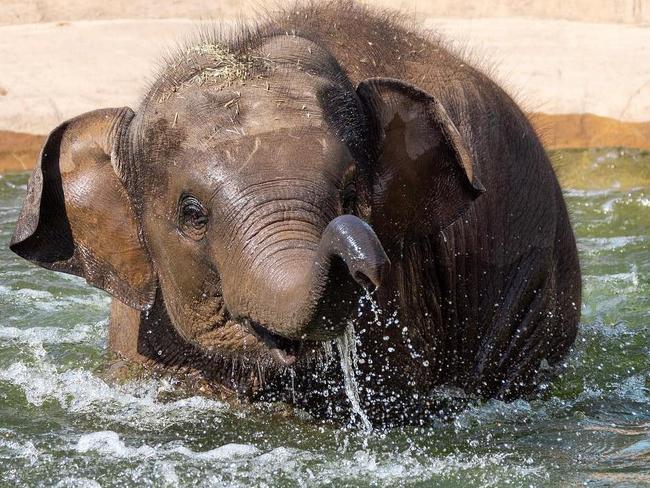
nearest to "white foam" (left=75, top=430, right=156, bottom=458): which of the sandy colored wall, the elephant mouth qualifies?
the elephant mouth

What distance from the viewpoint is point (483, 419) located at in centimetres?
585

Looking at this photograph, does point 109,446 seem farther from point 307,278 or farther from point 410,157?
point 307,278

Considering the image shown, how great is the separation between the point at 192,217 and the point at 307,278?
2.81ft

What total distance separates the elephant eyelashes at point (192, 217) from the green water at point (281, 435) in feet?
2.96

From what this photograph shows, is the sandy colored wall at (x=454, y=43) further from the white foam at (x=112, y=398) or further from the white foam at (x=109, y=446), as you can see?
the white foam at (x=109, y=446)

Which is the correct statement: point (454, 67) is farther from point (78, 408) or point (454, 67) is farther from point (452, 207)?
point (78, 408)

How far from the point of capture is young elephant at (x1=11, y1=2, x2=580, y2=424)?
4.36 m

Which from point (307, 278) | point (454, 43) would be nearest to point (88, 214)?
point (307, 278)

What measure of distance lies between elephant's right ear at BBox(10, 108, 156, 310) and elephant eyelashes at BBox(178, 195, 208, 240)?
367 millimetres

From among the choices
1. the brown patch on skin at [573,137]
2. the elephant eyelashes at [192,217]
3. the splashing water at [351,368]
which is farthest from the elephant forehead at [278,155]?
the brown patch on skin at [573,137]

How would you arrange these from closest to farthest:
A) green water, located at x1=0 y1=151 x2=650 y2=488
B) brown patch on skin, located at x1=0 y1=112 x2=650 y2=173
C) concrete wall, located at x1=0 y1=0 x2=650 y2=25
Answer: green water, located at x1=0 y1=151 x2=650 y2=488, brown patch on skin, located at x1=0 y1=112 x2=650 y2=173, concrete wall, located at x1=0 y1=0 x2=650 y2=25

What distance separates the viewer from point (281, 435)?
17.9ft

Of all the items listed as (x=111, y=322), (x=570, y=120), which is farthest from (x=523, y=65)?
(x=111, y=322)

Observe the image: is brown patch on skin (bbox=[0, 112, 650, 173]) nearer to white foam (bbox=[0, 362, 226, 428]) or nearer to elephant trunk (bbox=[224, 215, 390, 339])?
white foam (bbox=[0, 362, 226, 428])
